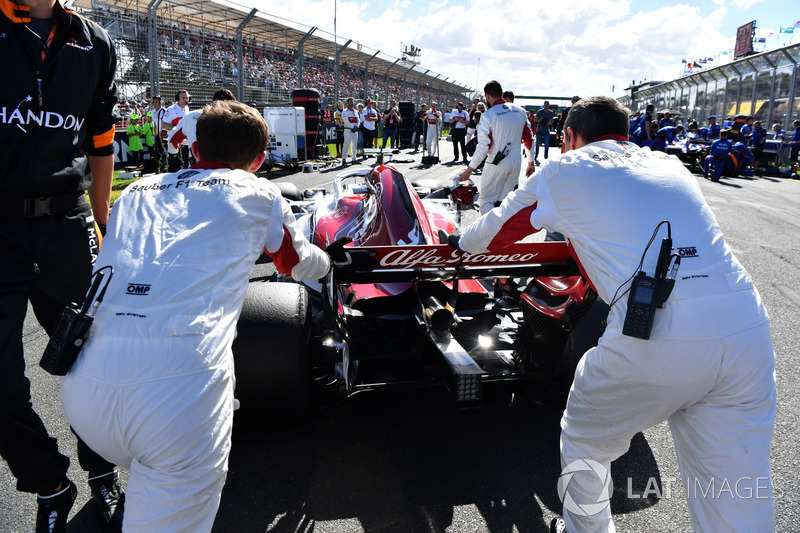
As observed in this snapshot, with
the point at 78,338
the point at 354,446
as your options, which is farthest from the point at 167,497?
the point at 354,446

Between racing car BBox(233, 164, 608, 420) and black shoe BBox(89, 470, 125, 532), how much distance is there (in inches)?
25.3

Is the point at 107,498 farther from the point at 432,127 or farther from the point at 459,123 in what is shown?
the point at 459,123

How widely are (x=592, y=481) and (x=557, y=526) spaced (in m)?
0.38

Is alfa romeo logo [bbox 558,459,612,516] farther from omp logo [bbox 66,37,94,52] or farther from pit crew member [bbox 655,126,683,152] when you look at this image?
pit crew member [bbox 655,126,683,152]

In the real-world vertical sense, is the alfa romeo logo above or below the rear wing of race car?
below

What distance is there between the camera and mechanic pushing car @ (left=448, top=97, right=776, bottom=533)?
1809 mm

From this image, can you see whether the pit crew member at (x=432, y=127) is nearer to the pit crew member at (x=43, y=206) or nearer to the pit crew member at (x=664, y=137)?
the pit crew member at (x=664, y=137)

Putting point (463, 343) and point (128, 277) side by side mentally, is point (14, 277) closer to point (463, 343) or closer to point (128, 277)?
point (128, 277)

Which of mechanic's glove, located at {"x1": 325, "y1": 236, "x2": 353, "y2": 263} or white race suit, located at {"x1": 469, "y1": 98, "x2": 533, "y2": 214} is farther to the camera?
white race suit, located at {"x1": 469, "y1": 98, "x2": 533, "y2": 214}

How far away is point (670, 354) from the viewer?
1.81 metres

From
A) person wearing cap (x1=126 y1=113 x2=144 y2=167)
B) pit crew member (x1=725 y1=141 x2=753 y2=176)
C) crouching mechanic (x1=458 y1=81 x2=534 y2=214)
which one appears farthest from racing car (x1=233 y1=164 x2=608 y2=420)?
pit crew member (x1=725 y1=141 x2=753 y2=176)

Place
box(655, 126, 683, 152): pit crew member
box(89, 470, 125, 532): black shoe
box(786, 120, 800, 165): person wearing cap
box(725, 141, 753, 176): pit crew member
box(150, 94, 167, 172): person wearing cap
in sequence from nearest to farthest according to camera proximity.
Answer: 1. box(89, 470, 125, 532): black shoe
2. box(150, 94, 167, 172): person wearing cap
3. box(725, 141, 753, 176): pit crew member
4. box(786, 120, 800, 165): person wearing cap
5. box(655, 126, 683, 152): pit crew member

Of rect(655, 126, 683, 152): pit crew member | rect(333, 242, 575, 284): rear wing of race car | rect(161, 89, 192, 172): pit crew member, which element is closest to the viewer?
rect(333, 242, 575, 284): rear wing of race car

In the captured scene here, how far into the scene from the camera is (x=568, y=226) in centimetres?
217
